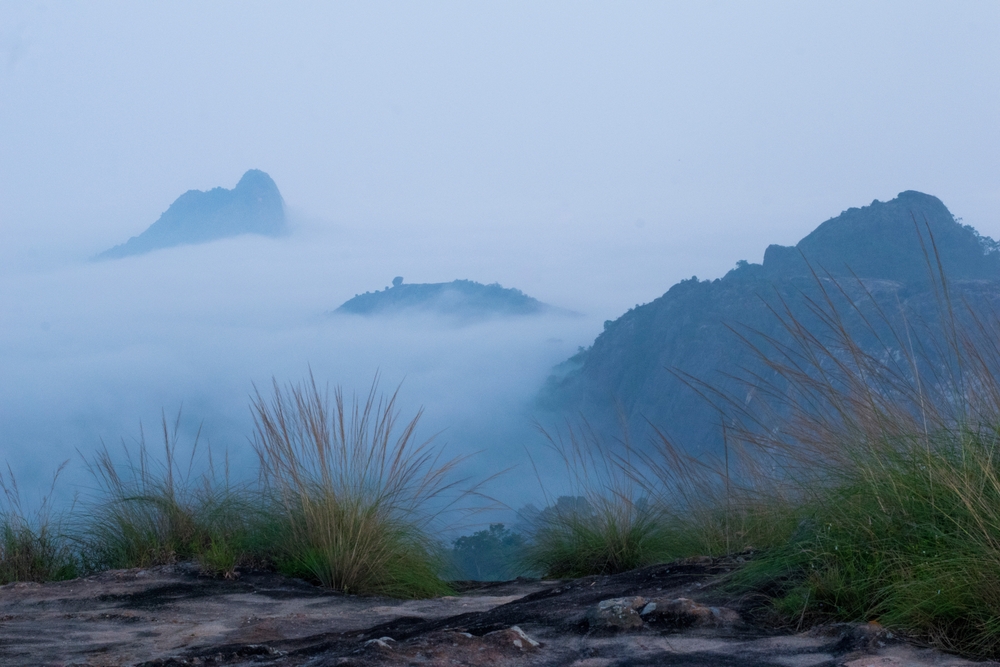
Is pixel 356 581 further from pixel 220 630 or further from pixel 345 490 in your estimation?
pixel 220 630

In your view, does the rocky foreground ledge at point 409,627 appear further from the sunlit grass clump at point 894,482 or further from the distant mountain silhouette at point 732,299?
the distant mountain silhouette at point 732,299

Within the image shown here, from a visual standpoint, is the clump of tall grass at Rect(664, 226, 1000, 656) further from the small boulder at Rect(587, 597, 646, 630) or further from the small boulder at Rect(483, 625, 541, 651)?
the small boulder at Rect(483, 625, 541, 651)

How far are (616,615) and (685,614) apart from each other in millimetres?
228

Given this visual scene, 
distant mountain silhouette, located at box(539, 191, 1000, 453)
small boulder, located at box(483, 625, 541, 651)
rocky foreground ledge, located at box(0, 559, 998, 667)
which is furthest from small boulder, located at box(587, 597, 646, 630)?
distant mountain silhouette, located at box(539, 191, 1000, 453)

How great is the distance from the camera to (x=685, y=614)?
9.03 feet

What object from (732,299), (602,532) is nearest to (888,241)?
(732,299)

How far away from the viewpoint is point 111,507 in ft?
17.6

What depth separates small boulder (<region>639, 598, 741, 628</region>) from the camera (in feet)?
8.95

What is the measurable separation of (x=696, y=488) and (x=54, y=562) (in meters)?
4.13

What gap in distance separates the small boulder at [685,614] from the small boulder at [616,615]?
0.15ft

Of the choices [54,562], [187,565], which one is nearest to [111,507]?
[54,562]

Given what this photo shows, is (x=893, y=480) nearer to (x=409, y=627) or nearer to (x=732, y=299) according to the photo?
(x=409, y=627)

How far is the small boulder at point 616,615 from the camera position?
270cm

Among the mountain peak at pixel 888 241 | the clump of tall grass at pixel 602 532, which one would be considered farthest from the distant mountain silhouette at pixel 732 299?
the clump of tall grass at pixel 602 532
